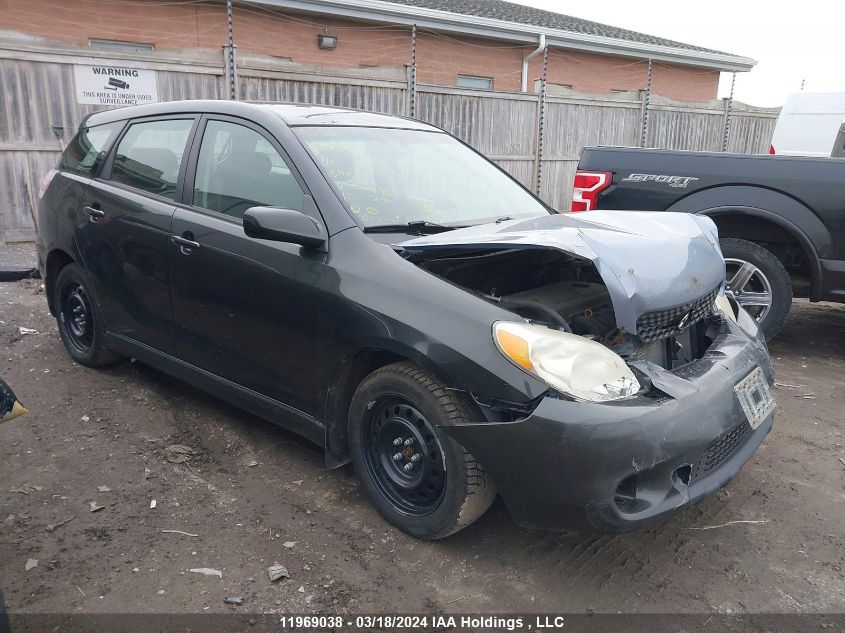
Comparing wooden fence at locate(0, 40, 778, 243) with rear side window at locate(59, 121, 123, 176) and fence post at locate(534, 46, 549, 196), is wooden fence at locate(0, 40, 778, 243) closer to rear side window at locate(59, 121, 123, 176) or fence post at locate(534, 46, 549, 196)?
fence post at locate(534, 46, 549, 196)

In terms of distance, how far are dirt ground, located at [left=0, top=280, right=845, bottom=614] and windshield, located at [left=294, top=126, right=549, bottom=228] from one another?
1.37m

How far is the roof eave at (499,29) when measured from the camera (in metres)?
13.1

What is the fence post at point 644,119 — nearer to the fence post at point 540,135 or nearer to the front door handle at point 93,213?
the fence post at point 540,135

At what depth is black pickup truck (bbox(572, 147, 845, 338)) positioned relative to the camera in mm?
5004

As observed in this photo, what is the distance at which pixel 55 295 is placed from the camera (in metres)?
4.84

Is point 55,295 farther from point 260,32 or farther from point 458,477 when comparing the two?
point 260,32

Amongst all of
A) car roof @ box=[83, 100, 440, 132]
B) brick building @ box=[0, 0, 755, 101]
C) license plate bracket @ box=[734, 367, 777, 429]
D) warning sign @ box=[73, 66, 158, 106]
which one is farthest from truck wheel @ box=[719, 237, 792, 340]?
brick building @ box=[0, 0, 755, 101]

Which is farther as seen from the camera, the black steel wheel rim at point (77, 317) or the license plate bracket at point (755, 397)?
the black steel wheel rim at point (77, 317)

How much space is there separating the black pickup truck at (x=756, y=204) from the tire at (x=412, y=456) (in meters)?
3.41

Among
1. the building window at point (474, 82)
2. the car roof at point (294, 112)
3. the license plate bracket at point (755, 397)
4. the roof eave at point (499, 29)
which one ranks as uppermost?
the roof eave at point (499, 29)

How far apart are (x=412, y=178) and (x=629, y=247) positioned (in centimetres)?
128

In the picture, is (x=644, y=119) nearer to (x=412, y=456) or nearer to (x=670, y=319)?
(x=670, y=319)

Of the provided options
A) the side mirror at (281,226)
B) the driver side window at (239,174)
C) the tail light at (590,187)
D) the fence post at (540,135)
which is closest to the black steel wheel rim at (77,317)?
the driver side window at (239,174)

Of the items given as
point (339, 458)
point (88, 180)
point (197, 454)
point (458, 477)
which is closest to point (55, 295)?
point (88, 180)
